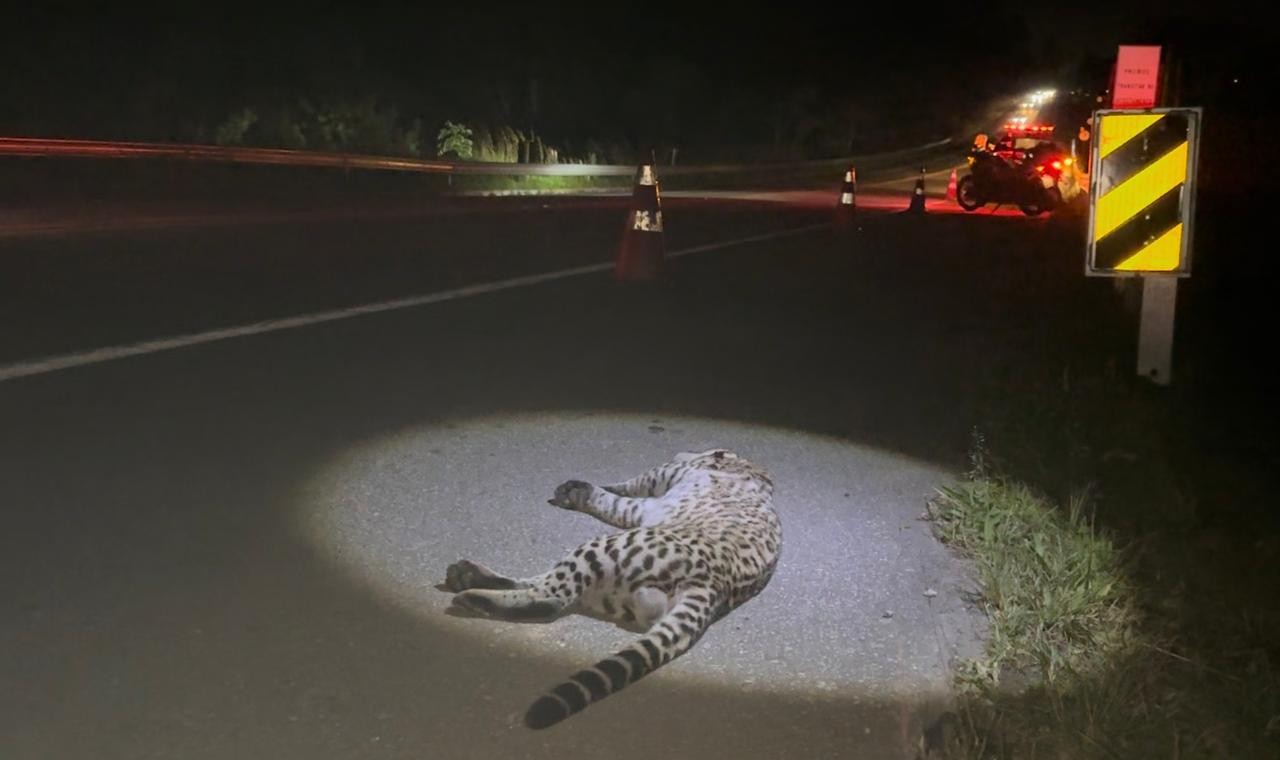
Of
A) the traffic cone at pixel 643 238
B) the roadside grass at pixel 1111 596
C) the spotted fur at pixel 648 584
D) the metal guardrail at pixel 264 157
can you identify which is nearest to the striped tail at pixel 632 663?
the spotted fur at pixel 648 584

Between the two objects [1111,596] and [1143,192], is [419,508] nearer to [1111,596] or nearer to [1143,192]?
[1111,596]

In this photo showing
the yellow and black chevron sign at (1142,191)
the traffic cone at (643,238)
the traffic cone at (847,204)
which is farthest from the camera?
the traffic cone at (847,204)

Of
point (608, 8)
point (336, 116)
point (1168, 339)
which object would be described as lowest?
point (1168, 339)

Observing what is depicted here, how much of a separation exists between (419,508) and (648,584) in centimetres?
142

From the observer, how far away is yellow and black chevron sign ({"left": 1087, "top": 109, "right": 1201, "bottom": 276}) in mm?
7465

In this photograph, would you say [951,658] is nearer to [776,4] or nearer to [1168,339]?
[1168,339]

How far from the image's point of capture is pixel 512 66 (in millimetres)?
53219

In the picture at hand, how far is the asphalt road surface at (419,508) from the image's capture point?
3855 millimetres

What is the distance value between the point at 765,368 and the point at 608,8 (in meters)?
59.6

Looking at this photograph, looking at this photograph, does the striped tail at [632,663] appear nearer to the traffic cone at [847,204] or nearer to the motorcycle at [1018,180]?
the traffic cone at [847,204]

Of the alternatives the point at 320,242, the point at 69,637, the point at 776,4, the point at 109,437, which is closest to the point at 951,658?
the point at 69,637

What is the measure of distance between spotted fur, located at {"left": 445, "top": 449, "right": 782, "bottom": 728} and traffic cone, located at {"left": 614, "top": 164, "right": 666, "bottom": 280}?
7945 mm

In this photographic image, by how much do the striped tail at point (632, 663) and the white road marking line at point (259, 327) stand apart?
4.61 metres

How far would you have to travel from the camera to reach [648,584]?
4652 millimetres
